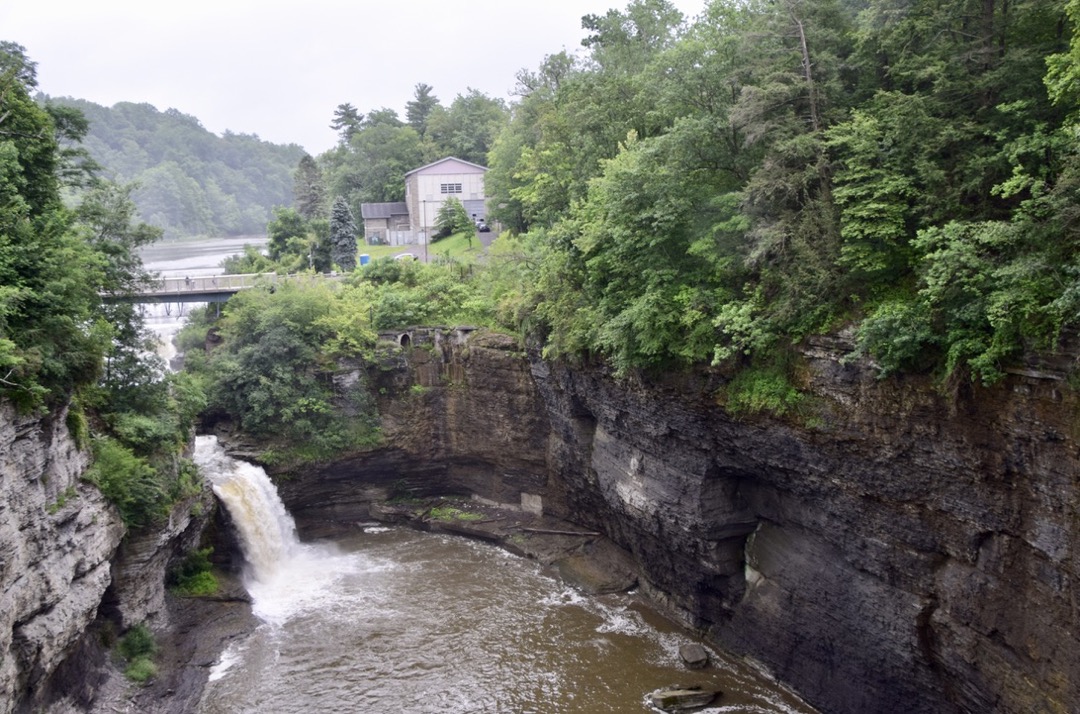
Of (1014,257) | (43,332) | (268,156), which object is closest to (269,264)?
(43,332)

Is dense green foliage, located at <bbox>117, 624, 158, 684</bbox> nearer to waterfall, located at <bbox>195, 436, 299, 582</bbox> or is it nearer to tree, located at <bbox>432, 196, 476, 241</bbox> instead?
waterfall, located at <bbox>195, 436, 299, 582</bbox>

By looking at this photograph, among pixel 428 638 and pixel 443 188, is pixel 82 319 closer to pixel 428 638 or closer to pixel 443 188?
pixel 428 638

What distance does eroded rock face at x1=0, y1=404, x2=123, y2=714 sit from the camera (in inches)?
629

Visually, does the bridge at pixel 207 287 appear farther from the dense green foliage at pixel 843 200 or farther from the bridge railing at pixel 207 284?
the dense green foliage at pixel 843 200

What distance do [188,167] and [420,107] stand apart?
63.7m

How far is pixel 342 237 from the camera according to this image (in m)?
50.3

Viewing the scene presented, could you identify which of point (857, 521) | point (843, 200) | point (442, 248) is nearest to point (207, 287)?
point (442, 248)

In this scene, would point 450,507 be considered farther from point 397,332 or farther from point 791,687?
point 791,687

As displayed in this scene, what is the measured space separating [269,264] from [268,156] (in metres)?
110

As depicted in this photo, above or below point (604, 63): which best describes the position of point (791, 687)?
below

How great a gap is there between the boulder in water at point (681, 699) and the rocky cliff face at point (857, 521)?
2257 millimetres

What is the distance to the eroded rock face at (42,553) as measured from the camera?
1598 cm

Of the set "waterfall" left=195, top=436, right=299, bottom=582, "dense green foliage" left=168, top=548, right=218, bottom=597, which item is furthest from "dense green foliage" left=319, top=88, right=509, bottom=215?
"dense green foliage" left=168, top=548, right=218, bottom=597

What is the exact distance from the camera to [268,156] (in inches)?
5832
